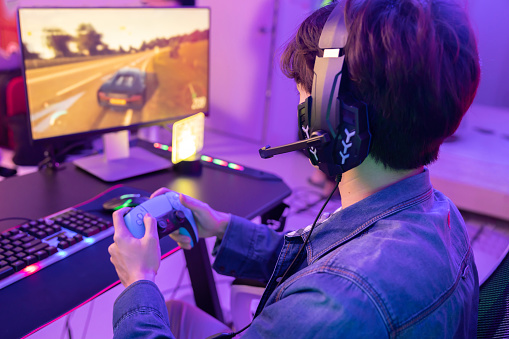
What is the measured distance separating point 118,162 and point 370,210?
953mm

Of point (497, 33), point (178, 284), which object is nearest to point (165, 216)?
point (178, 284)

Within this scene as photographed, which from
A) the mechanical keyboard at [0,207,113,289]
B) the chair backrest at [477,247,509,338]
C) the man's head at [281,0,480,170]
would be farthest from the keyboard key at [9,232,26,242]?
the chair backrest at [477,247,509,338]

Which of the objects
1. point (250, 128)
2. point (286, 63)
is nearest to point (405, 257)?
point (286, 63)

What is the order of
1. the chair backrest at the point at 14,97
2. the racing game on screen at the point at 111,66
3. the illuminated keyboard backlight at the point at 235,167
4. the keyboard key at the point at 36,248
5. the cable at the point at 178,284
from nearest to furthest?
1. the keyboard key at the point at 36,248
2. the racing game on screen at the point at 111,66
3. the illuminated keyboard backlight at the point at 235,167
4. the cable at the point at 178,284
5. the chair backrest at the point at 14,97

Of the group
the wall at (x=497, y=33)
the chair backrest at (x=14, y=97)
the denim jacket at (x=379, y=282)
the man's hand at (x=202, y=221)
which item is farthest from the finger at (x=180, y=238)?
the wall at (x=497, y=33)

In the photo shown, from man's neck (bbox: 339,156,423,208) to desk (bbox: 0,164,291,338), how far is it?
46 cm

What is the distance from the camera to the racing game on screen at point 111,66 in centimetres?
112

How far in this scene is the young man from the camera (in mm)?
522

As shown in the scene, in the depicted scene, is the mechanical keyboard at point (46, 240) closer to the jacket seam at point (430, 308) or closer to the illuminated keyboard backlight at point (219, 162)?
the illuminated keyboard backlight at point (219, 162)

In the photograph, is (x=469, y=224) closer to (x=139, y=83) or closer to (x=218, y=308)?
(x=218, y=308)

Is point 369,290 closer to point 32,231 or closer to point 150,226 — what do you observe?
point 150,226

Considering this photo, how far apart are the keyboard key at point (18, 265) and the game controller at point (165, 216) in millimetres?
223

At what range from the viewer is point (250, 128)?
3.58 metres

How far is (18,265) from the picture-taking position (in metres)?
0.82
